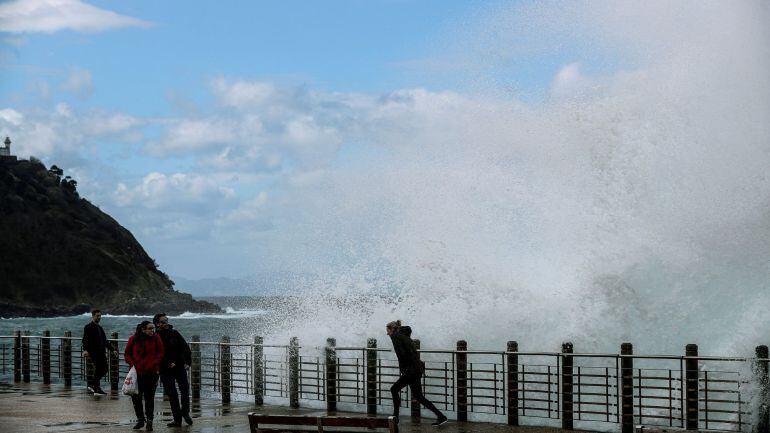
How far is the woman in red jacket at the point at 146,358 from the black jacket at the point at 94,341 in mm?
8396

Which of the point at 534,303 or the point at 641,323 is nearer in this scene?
the point at 641,323

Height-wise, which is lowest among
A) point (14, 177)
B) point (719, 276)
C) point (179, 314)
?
point (179, 314)

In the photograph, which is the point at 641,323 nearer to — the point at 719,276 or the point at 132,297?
the point at 719,276

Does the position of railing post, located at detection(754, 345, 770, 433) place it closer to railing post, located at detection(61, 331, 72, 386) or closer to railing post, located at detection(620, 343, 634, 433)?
railing post, located at detection(620, 343, 634, 433)

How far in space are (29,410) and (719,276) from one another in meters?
21.3

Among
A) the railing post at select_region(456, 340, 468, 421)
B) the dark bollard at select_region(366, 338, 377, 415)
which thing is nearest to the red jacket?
the dark bollard at select_region(366, 338, 377, 415)

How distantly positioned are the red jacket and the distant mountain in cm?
15210

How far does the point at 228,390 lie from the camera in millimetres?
23906

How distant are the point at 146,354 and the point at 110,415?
3.61 meters

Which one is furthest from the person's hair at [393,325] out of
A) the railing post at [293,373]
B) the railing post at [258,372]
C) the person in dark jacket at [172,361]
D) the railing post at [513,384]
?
the railing post at [258,372]

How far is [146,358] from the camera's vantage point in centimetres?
1828

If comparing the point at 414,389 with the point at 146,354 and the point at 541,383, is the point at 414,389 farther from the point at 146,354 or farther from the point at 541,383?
the point at 146,354

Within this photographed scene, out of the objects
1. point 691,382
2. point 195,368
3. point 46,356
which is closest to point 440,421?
point 691,382

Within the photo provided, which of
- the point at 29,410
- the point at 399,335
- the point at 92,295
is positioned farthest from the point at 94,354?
the point at 92,295
